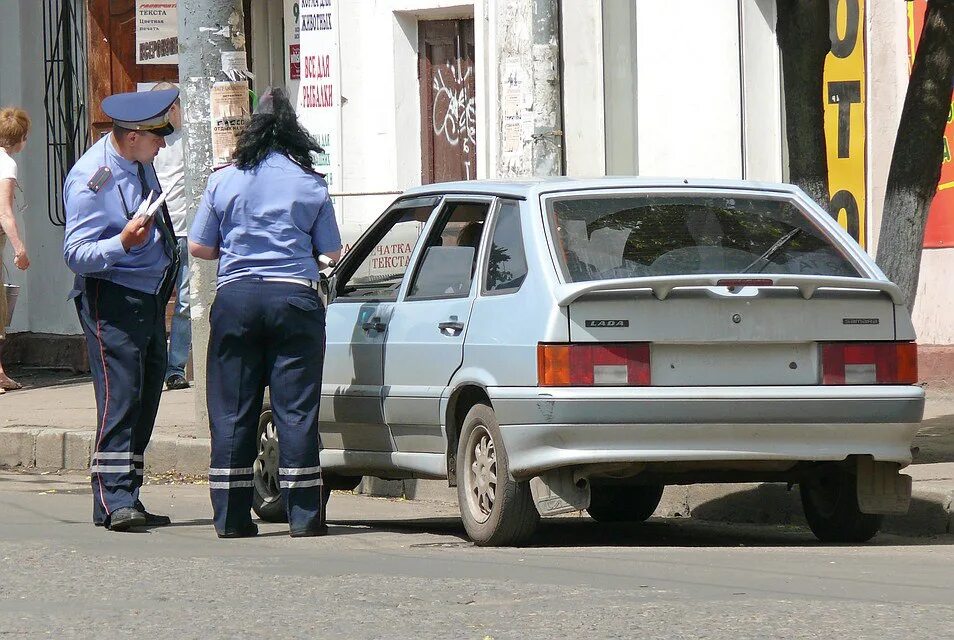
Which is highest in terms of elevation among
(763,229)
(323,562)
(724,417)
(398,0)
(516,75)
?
(398,0)

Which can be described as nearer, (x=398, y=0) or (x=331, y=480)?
(x=331, y=480)

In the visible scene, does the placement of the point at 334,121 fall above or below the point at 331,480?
above

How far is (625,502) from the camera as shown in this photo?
8.39 metres

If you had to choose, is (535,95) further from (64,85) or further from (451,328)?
(64,85)

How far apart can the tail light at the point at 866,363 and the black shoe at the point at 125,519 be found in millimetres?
2981

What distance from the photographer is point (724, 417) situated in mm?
6727

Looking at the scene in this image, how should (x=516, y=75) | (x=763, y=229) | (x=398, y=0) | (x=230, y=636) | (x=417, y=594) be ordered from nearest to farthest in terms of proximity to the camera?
(x=230, y=636)
(x=417, y=594)
(x=763, y=229)
(x=516, y=75)
(x=398, y=0)

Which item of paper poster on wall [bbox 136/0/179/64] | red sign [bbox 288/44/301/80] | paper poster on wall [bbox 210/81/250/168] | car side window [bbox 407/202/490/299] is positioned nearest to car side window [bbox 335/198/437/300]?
car side window [bbox 407/202/490/299]

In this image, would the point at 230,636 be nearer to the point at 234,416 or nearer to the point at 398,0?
the point at 234,416

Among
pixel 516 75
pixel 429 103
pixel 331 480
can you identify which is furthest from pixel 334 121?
pixel 331 480

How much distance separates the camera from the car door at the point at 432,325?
7402 mm

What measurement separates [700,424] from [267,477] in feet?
7.95

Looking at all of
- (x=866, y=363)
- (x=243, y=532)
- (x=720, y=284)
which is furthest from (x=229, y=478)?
(x=866, y=363)

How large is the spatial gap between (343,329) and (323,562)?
1755 millimetres
